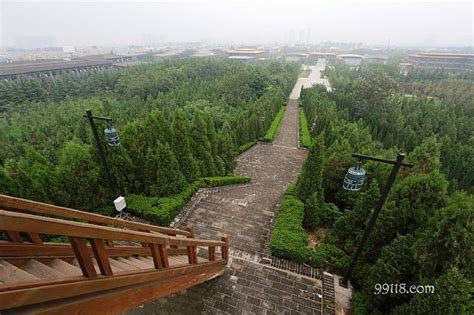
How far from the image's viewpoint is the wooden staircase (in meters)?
A: 1.91

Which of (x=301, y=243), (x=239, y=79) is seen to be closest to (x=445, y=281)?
(x=301, y=243)

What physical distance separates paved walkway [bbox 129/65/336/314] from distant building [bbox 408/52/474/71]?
8897 centimetres

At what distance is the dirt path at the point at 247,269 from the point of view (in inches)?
256

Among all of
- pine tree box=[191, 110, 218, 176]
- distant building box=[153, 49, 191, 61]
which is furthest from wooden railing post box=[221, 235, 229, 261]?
distant building box=[153, 49, 191, 61]

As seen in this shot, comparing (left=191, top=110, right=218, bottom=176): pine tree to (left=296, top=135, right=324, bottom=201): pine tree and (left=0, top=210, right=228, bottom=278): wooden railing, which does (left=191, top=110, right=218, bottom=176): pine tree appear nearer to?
(left=296, top=135, right=324, bottom=201): pine tree

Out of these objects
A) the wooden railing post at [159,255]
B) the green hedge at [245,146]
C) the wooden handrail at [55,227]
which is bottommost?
the green hedge at [245,146]

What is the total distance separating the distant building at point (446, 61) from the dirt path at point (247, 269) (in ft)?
291

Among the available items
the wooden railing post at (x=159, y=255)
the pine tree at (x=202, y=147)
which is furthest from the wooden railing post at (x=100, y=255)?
the pine tree at (x=202, y=147)

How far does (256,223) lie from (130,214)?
528cm

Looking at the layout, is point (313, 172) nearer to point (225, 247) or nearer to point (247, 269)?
point (247, 269)

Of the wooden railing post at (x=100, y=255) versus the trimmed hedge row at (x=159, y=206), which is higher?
the wooden railing post at (x=100, y=255)

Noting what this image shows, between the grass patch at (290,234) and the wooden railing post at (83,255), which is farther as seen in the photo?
the grass patch at (290,234)

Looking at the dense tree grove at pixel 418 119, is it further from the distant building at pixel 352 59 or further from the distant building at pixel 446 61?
the distant building at pixel 352 59

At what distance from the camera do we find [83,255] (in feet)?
8.03
